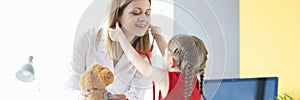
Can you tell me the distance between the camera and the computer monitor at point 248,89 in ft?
5.24

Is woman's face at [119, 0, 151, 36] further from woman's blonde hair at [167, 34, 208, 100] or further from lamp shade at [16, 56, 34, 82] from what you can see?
lamp shade at [16, 56, 34, 82]

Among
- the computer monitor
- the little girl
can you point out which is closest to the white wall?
the computer monitor

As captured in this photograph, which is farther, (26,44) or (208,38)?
(26,44)

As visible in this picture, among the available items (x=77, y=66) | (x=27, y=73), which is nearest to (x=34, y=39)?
(x=27, y=73)

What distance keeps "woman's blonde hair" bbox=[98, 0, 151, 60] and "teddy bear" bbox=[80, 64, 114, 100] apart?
0.03 meters

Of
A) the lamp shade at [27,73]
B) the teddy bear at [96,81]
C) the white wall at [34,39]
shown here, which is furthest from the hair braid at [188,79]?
the white wall at [34,39]

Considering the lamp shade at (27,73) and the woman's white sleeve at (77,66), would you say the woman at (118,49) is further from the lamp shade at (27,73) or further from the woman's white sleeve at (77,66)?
the lamp shade at (27,73)

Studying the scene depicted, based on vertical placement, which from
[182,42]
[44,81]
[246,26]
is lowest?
[44,81]

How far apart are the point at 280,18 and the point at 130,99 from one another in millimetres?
1378

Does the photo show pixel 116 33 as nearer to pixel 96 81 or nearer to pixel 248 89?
pixel 96 81

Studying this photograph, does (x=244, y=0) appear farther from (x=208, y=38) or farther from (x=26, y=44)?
(x=208, y=38)

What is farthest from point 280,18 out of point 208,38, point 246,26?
point 208,38

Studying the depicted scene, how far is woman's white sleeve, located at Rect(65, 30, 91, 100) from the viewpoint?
0.62 metres

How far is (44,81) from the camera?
2031mm
